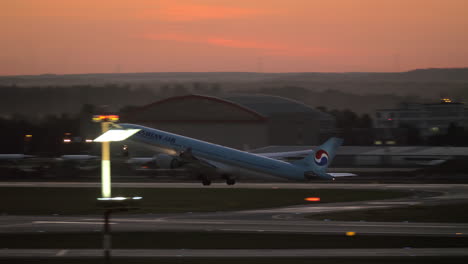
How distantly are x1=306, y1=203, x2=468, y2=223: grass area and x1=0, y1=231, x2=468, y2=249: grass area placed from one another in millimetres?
7408

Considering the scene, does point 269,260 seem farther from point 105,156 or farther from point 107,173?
point 105,156

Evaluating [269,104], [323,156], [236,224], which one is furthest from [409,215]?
[269,104]

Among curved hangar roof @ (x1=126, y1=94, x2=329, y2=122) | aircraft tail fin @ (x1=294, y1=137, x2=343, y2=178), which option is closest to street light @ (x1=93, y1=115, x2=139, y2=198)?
aircraft tail fin @ (x1=294, y1=137, x2=343, y2=178)

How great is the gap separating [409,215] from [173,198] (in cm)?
1914

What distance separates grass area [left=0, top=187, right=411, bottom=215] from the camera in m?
41.5

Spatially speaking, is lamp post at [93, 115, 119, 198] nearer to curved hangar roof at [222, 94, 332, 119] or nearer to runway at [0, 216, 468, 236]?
runway at [0, 216, 468, 236]

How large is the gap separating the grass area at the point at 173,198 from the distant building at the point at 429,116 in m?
114

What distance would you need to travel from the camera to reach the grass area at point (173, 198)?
136 ft

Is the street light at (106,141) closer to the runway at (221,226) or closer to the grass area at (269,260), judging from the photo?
the grass area at (269,260)

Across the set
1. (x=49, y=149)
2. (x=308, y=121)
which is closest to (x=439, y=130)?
(x=308, y=121)

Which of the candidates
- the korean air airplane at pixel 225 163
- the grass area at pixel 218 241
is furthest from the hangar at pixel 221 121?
the grass area at pixel 218 241

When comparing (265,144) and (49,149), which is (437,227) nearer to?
(265,144)

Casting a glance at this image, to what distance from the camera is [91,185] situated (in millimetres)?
62500

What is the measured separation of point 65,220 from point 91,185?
2901 centimetres
